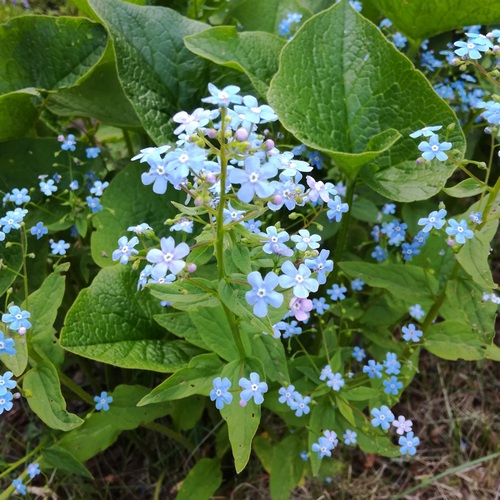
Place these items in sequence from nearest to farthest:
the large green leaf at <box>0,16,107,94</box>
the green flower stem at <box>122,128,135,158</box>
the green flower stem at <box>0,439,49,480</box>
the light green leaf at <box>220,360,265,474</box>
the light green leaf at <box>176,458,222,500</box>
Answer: the light green leaf at <box>220,360,265,474</box>
the green flower stem at <box>0,439,49,480</box>
the light green leaf at <box>176,458,222,500</box>
the large green leaf at <box>0,16,107,94</box>
the green flower stem at <box>122,128,135,158</box>

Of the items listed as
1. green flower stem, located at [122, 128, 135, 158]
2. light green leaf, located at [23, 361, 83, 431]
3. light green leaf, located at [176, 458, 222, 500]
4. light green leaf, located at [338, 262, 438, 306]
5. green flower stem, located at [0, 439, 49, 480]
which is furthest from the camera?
green flower stem, located at [122, 128, 135, 158]

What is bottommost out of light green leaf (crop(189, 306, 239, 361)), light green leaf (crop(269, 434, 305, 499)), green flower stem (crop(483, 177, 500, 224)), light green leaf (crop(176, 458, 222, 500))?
light green leaf (crop(176, 458, 222, 500))

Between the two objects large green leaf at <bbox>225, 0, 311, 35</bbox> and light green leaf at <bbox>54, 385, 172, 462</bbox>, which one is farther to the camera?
large green leaf at <bbox>225, 0, 311, 35</bbox>

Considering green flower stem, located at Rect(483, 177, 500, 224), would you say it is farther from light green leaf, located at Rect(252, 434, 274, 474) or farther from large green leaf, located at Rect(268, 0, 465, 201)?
light green leaf, located at Rect(252, 434, 274, 474)

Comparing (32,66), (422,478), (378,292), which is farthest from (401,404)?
(32,66)

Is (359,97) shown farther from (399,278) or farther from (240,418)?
(240,418)

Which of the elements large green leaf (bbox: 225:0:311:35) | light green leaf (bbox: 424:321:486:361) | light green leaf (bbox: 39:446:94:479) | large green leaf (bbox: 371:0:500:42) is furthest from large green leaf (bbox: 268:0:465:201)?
light green leaf (bbox: 39:446:94:479)
